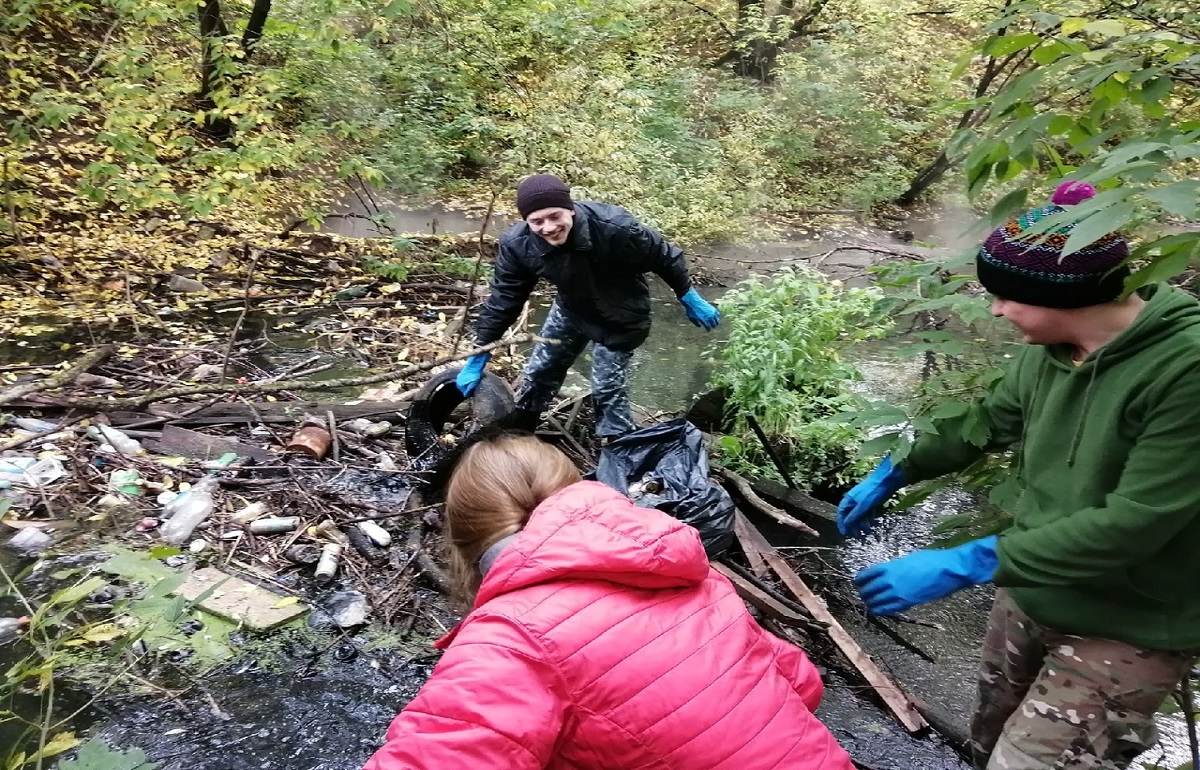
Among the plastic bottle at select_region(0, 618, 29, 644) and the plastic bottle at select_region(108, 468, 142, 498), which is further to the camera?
the plastic bottle at select_region(108, 468, 142, 498)

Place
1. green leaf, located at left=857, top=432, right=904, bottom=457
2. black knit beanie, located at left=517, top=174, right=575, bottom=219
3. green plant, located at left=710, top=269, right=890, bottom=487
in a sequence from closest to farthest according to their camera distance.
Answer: green leaf, located at left=857, top=432, right=904, bottom=457, black knit beanie, located at left=517, top=174, right=575, bottom=219, green plant, located at left=710, top=269, right=890, bottom=487

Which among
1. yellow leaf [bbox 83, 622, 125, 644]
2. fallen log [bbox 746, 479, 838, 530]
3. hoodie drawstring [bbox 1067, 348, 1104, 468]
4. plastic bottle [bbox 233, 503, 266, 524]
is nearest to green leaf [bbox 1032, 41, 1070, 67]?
hoodie drawstring [bbox 1067, 348, 1104, 468]

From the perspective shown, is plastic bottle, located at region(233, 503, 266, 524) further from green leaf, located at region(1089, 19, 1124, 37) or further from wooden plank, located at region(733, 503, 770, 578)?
green leaf, located at region(1089, 19, 1124, 37)

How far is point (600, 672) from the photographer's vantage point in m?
1.26

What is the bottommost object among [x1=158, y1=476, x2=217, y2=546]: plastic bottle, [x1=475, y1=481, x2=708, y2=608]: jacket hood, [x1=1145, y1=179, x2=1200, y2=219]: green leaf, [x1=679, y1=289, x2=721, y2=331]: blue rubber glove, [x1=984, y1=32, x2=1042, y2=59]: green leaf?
[x1=158, y1=476, x2=217, y2=546]: plastic bottle

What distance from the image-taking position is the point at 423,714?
1193 millimetres

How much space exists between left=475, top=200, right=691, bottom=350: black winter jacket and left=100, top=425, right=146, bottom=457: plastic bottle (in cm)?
179

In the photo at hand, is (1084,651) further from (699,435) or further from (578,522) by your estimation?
(699,435)

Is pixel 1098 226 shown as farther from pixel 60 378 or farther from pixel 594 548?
pixel 60 378

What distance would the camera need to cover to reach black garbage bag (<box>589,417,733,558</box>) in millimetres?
3242

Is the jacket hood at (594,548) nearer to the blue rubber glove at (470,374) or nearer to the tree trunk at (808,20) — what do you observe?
the blue rubber glove at (470,374)

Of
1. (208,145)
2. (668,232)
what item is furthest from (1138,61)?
(208,145)

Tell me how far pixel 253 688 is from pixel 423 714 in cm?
168

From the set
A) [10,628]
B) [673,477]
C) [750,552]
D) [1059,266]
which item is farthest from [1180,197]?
[10,628]
